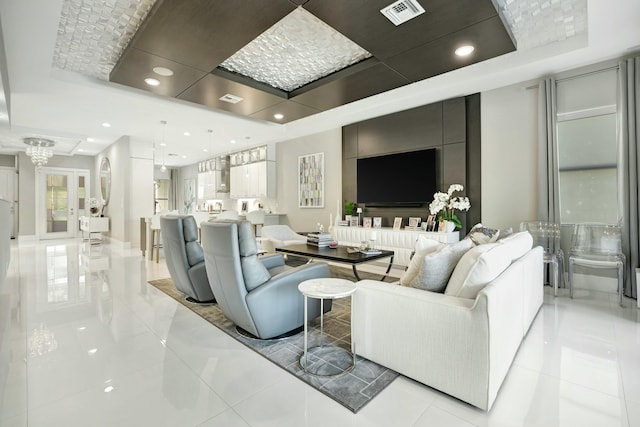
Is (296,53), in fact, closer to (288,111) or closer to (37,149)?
(288,111)

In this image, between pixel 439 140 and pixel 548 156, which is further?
pixel 439 140

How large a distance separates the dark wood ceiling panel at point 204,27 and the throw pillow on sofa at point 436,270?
7.20 feet

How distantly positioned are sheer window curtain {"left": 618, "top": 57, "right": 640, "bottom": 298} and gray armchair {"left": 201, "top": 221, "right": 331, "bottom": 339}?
3.81 metres

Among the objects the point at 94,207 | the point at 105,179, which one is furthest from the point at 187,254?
the point at 94,207

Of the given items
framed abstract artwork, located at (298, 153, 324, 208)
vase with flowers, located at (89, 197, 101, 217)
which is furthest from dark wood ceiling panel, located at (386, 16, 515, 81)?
vase with flowers, located at (89, 197, 101, 217)

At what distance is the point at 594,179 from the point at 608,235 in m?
0.73

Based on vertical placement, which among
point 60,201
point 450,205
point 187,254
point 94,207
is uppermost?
point 60,201

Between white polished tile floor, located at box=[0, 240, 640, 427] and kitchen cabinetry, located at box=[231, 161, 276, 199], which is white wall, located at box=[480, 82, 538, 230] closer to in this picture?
white polished tile floor, located at box=[0, 240, 640, 427]

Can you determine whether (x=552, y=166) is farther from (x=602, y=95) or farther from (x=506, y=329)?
(x=506, y=329)

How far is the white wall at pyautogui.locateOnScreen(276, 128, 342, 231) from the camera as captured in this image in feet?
22.5

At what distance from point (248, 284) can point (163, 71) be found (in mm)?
2878

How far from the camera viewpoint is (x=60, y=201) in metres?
10.1

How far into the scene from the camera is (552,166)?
406 cm

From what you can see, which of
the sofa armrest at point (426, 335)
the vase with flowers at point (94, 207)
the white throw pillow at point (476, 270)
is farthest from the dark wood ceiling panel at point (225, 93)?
the vase with flowers at point (94, 207)
